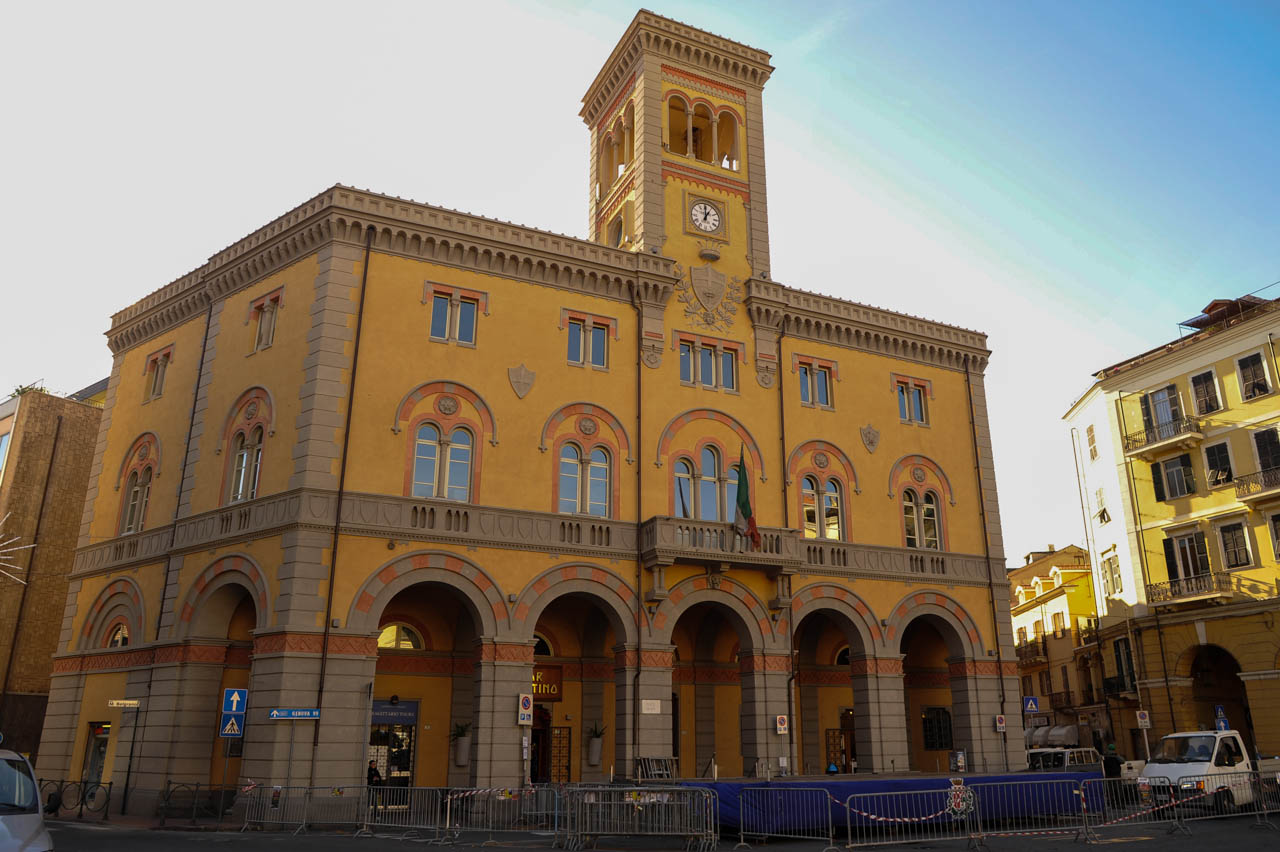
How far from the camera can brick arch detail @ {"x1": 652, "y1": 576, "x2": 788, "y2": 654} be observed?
30219 millimetres

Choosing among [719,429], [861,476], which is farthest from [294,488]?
[861,476]

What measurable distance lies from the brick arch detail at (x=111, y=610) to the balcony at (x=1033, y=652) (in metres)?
53.4

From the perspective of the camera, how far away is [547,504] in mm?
29781

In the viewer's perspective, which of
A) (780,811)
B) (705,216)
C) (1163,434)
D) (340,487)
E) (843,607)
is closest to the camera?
(780,811)

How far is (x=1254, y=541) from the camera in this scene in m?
39.5

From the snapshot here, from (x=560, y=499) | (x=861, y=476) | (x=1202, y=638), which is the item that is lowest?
(x=1202, y=638)

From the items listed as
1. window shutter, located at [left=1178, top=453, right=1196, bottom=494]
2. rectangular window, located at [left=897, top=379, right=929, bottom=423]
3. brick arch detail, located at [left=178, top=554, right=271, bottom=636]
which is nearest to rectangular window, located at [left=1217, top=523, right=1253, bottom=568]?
window shutter, located at [left=1178, top=453, right=1196, bottom=494]

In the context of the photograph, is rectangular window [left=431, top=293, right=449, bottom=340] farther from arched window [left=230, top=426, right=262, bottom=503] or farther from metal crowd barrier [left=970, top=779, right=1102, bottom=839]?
metal crowd barrier [left=970, top=779, right=1102, bottom=839]

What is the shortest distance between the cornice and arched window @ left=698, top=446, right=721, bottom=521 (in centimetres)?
1597

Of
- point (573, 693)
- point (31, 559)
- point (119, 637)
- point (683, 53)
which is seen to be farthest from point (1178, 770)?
point (31, 559)

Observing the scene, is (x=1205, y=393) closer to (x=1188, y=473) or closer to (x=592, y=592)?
(x=1188, y=473)

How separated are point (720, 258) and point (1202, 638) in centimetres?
2591

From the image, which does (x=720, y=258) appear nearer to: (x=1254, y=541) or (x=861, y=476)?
(x=861, y=476)

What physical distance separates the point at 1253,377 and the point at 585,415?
95.8 feet
